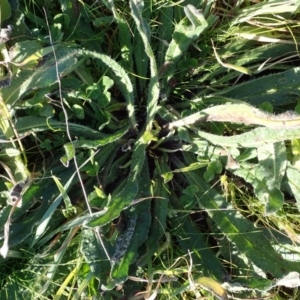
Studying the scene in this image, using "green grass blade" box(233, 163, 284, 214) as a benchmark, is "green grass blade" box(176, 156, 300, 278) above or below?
below

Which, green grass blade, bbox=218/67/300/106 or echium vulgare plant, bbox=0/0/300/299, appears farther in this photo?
green grass blade, bbox=218/67/300/106

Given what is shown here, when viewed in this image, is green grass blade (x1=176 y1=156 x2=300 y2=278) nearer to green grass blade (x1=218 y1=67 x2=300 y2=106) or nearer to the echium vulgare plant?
the echium vulgare plant

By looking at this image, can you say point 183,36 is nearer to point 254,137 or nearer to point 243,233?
point 254,137

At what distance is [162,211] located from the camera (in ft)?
4.92

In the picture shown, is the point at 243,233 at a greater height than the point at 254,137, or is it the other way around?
the point at 254,137

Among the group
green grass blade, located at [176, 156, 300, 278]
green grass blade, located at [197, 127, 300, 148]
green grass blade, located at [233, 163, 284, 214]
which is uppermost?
green grass blade, located at [197, 127, 300, 148]

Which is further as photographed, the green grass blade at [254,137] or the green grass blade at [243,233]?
the green grass blade at [243,233]

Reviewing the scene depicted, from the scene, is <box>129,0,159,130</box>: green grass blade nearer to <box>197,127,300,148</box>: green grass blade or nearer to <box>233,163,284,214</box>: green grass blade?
<box>197,127,300,148</box>: green grass blade

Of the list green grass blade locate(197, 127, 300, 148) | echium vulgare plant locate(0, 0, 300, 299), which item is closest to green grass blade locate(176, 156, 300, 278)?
echium vulgare plant locate(0, 0, 300, 299)

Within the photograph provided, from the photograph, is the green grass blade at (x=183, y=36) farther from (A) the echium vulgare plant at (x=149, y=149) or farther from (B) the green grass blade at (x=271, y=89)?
(B) the green grass blade at (x=271, y=89)

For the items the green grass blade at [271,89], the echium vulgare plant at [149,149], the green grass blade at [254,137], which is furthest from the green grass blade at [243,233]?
the green grass blade at [271,89]

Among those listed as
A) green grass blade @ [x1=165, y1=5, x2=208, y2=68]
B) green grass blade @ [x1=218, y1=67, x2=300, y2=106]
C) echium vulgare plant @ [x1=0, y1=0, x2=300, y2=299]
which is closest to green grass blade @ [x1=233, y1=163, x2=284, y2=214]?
echium vulgare plant @ [x1=0, y1=0, x2=300, y2=299]

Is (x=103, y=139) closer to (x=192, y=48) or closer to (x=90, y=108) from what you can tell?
(x=90, y=108)

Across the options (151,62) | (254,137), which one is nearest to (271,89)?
(254,137)
